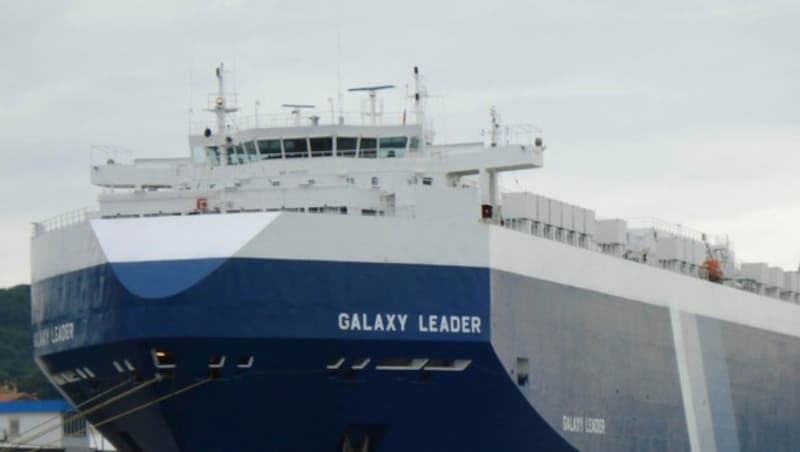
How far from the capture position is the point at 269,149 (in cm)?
4406

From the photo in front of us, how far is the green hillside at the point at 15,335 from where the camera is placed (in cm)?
11475

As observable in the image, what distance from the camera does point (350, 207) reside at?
4119 centimetres

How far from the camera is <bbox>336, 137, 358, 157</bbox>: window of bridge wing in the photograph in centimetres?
4378

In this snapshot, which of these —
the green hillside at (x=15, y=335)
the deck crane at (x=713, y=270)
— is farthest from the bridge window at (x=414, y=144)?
the green hillside at (x=15, y=335)

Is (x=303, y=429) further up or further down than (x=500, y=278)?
further down

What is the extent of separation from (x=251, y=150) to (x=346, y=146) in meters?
2.03

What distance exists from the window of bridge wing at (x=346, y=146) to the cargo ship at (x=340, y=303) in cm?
4

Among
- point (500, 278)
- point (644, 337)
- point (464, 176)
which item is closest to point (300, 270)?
point (500, 278)

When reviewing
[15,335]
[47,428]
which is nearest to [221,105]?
[47,428]

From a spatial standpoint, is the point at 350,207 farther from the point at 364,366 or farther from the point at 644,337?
the point at 644,337

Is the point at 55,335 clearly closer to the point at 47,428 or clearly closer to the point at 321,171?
the point at 321,171

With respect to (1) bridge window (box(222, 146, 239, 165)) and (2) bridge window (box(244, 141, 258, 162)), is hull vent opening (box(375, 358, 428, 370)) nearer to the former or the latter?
(2) bridge window (box(244, 141, 258, 162))

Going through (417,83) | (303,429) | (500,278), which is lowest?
(303,429)

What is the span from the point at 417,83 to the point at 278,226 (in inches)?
334
